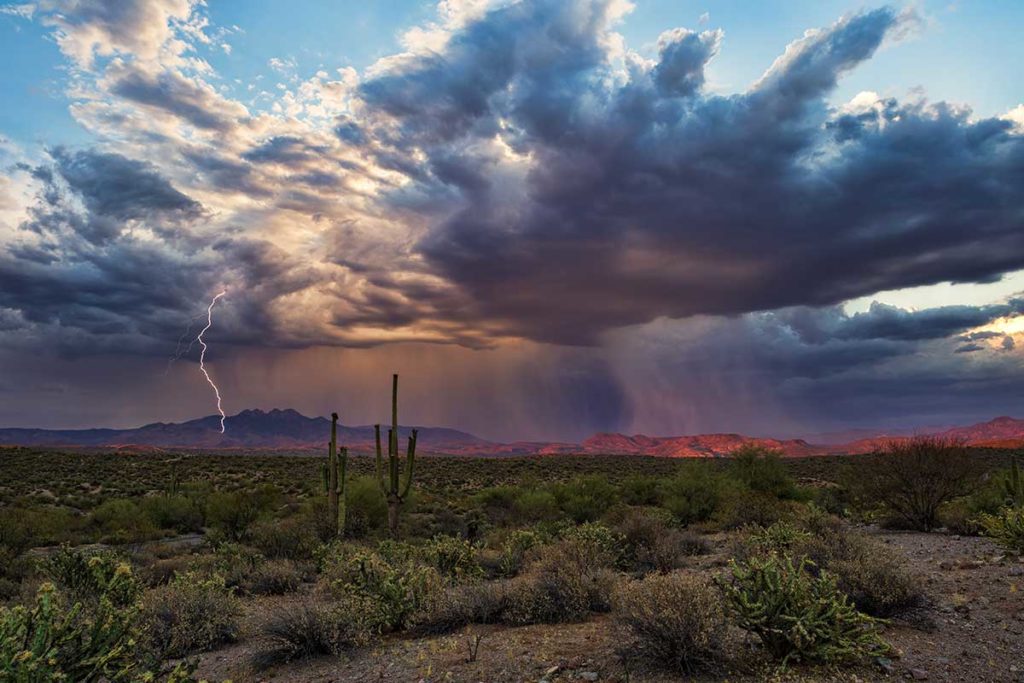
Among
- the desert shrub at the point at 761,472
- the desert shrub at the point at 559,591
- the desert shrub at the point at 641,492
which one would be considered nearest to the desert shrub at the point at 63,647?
the desert shrub at the point at 559,591

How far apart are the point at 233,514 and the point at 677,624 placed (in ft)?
71.2

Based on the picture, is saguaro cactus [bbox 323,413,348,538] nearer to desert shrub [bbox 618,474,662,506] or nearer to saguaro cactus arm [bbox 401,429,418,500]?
saguaro cactus arm [bbox 401,429,418,500]

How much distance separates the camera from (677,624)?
716 cm

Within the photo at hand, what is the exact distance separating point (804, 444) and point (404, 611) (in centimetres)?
17282

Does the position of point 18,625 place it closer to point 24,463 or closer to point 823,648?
point 823,648

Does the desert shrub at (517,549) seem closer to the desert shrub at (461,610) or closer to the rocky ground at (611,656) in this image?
the desert shrub at (461,610)

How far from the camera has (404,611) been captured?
385 inches

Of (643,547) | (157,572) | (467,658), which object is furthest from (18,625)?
(643,547)

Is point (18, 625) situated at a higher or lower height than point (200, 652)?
higher

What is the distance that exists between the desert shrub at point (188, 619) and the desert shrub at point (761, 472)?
23272mm

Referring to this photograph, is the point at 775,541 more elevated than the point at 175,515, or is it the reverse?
the point at 775,541

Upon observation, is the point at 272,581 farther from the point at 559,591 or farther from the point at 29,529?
the point at 29,529

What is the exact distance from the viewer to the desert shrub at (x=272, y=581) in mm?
13836

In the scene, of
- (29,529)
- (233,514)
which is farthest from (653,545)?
(29,529)
